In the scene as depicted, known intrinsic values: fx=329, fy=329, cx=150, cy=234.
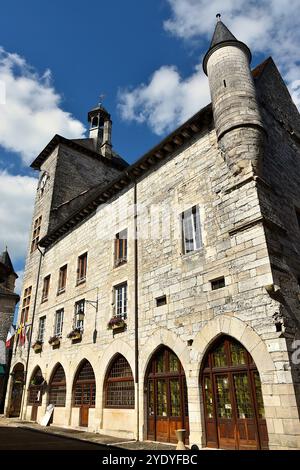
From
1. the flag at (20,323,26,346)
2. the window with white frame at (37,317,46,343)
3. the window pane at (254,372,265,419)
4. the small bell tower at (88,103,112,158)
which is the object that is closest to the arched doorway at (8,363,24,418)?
the flag at (20,323,26,346)

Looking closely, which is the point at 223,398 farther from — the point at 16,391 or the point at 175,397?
the point at 16,391

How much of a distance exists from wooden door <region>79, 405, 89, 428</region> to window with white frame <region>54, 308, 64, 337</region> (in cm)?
311

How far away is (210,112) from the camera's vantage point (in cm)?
885

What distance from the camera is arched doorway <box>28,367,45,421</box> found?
1257 cm

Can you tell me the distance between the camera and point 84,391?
1055cm

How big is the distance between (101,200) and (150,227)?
349 cm

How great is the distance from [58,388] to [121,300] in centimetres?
470

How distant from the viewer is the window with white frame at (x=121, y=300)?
983cm

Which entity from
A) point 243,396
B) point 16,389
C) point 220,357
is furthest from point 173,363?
point 16,389

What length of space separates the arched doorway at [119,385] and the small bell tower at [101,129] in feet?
48.7

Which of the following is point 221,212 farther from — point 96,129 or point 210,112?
point 96,129

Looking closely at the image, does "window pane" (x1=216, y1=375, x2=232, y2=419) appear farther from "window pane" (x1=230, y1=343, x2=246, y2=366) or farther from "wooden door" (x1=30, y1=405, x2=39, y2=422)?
"wooden door" (x1=30, y1=405, x2=39, y2=422)
